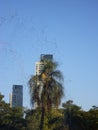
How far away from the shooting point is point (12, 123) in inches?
3792

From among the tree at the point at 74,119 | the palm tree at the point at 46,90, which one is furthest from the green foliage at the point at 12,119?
the palm tree at the point at 46,90

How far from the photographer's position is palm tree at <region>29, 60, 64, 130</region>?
37094 mm

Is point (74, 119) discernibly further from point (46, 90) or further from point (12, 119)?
point (46, 90)

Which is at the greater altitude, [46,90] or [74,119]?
[74,119]

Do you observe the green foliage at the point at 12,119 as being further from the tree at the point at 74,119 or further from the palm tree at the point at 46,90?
the palm tree at the point at 46,90

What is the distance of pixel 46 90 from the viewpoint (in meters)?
37.1

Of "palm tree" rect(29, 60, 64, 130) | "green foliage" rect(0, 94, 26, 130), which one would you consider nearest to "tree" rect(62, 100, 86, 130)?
"green foliage" rect(0, 94, 26, 130)

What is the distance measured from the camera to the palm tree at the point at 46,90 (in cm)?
3709

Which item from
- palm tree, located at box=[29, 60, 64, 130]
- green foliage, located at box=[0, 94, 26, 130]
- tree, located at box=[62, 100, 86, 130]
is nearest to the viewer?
palm tree, located at box=[29, 60, 64, 130]

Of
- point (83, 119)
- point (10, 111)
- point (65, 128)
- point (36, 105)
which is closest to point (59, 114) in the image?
point (83, 119)

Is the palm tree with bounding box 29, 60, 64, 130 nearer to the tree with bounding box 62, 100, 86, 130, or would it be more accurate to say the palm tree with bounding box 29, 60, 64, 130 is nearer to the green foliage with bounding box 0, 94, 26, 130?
the tree with bounding box 62, 100, 86, 130

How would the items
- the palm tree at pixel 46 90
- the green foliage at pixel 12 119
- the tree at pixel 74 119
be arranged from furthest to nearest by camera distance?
1. the green foliage at pixel 12 119
2. the tree at pixel 74 119
3. the palm tree at pixel 46 90

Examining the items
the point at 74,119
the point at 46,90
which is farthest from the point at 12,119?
the point at 46,90

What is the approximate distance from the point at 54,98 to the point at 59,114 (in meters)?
43.8
